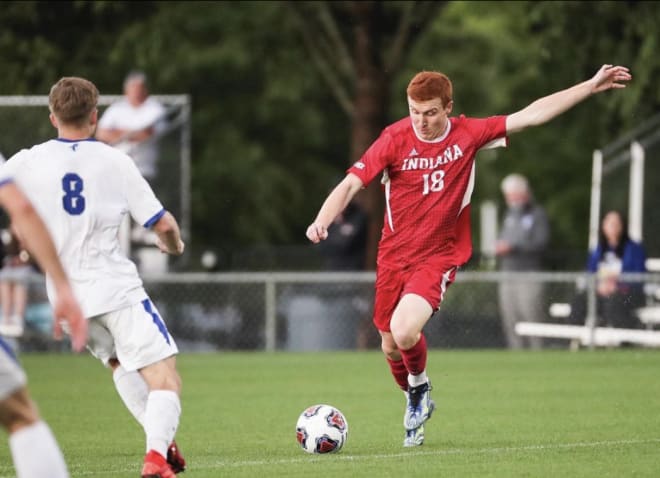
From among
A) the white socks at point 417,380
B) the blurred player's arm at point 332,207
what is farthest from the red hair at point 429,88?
the white socks at point 417,380

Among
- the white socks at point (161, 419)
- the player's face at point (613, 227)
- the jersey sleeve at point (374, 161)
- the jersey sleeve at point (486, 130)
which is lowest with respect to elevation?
the white socks at point (161, 419)

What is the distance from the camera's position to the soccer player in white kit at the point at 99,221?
289 inches

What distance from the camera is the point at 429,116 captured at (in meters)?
9.23

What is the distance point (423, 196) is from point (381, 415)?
2687 mm

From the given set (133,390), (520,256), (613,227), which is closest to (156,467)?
(133,390)

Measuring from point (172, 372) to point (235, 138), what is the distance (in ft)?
88.2

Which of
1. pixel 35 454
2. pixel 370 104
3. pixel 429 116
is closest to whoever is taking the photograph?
pixel 35 454

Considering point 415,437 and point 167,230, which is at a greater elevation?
point 167,230

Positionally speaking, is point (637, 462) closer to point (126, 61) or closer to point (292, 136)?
point (126, 61)

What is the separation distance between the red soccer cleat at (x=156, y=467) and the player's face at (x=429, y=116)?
3032 millimetres

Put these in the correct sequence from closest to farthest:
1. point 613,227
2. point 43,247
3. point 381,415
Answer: point 43,247
point 381,415
point 613,227

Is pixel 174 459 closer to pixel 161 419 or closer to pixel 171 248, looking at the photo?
pixel 161 419

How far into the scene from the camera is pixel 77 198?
734cm

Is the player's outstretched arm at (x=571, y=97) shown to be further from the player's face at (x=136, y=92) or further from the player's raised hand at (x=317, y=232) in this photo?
the player's face at (x=136, y=92)
